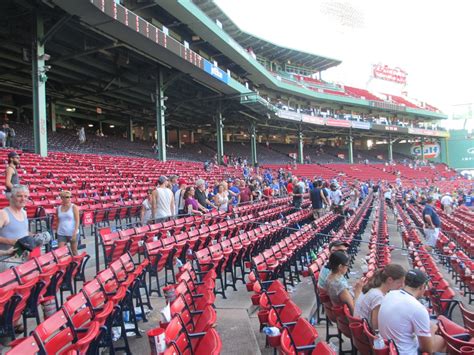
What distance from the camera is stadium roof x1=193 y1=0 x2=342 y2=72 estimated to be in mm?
31114

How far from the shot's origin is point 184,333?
3.18 meters

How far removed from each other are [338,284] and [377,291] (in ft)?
1.83

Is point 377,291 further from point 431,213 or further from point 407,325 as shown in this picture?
point 431,213

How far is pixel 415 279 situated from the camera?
364 centimetres

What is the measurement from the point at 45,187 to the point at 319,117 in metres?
35.7

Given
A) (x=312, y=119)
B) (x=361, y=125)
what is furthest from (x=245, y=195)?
(x=361, y=125)

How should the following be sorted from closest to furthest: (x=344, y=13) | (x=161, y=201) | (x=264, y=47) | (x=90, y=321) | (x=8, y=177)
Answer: (x=90, y=321), (x=8, y=177), (x=161, y=201), (x=264, y=47), (x=344, y=13)

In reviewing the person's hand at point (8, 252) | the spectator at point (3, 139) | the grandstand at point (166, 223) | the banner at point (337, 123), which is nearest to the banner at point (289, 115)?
the grandstand at point (166, 223)

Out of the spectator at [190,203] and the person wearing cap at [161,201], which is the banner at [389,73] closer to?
the spectator at [190,203]

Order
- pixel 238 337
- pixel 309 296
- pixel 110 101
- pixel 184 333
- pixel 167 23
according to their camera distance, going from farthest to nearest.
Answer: pixel 110 101, pixel 167 23, pixel 309 296, pixel 238 337, pixel 184 333

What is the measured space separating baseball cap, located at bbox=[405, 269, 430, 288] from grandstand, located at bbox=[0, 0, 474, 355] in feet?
1.57

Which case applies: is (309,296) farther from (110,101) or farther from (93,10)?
(110,101)

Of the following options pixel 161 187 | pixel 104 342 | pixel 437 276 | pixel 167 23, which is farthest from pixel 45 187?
pixel 167 23

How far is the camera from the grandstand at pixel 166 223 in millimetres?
3678
